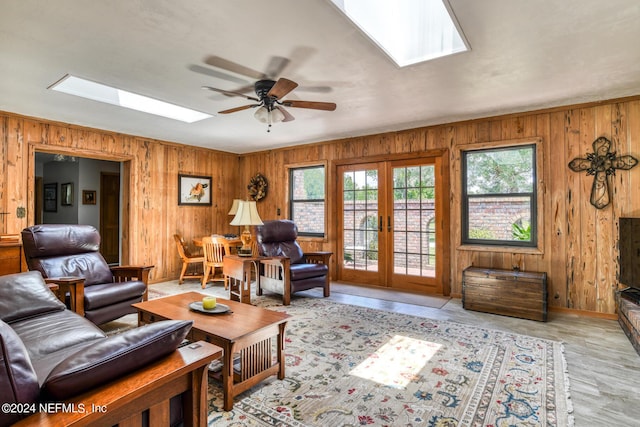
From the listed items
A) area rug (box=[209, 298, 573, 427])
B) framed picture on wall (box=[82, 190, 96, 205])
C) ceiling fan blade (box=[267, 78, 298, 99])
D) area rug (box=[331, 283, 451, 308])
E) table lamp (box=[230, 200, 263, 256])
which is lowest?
area rug (box=[209, 298, 573, 427])

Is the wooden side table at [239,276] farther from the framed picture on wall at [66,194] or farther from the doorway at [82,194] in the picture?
the framed picture on wall at [66,194]

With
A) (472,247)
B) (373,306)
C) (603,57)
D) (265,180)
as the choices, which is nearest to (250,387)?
(373,306)

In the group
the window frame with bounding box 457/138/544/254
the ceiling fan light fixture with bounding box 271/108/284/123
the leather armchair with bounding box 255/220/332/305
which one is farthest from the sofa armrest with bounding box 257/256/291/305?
the window frame with bounding box 457/138/544/254

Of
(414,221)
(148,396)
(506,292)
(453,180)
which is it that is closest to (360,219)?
(414,221)

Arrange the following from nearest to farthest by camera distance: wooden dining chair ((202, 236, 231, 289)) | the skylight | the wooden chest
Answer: the skylight
the wooden chest
wooden dining chair ((202, 236, 231, 289))

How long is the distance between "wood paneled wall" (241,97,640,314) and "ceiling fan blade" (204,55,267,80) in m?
2.81

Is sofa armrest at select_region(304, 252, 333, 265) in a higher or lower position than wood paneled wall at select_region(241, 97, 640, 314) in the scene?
lower

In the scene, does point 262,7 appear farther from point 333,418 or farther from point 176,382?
point 333,418

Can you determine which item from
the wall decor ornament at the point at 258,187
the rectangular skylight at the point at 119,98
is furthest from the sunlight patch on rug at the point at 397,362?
the wall decor ornament at the point at 258,187

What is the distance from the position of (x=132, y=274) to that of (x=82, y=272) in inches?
17.3

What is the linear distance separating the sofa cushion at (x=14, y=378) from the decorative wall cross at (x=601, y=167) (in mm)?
4758

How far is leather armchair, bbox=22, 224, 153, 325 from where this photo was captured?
2.84m

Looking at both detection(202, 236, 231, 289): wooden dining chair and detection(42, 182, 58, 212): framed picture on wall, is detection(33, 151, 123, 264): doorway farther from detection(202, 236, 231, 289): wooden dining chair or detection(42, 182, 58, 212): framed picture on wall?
detection(202, 236, 231, 289): wooden dining chair

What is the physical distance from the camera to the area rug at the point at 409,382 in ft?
6.13
